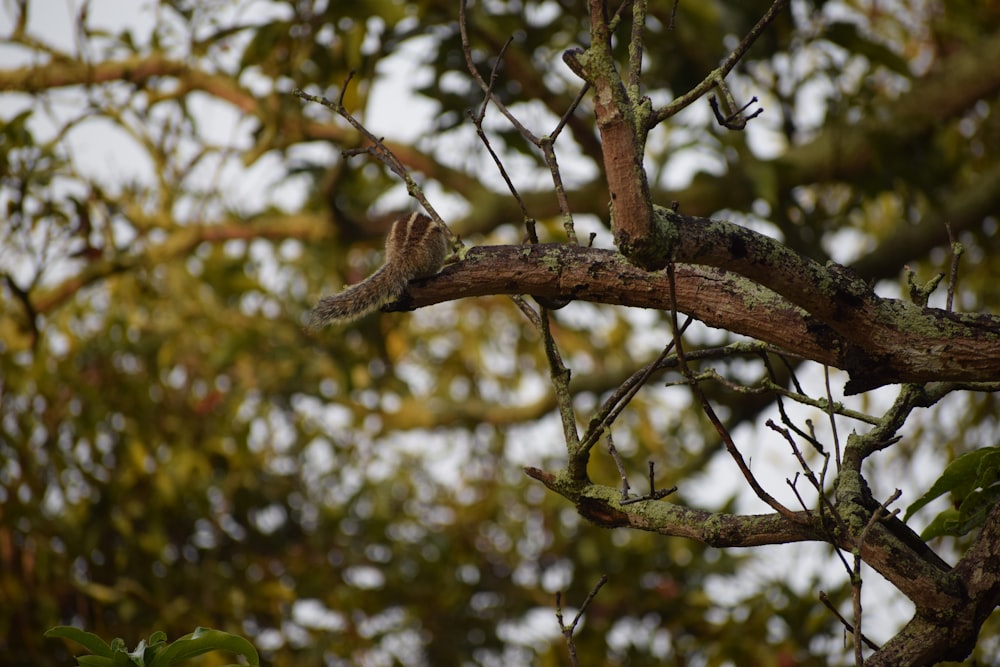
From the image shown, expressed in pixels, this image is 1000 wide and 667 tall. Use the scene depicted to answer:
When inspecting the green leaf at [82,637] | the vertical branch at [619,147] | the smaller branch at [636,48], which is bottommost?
the green leaf at [82,637]

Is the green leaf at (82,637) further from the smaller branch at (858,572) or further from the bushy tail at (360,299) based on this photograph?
the smaller branch at (858,572)

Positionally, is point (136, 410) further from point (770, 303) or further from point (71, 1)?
point (770, 303)

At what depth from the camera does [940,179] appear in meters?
3.44

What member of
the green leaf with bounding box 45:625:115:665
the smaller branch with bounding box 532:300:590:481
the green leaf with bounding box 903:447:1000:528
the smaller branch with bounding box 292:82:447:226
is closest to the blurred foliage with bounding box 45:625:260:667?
the green leaf with bounding box 45:625:115:665

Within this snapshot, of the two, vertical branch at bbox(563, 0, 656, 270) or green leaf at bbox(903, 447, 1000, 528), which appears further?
green leaf at bbox(903, 447, 1000, 528)

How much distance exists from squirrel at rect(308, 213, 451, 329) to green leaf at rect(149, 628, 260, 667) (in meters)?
0.47

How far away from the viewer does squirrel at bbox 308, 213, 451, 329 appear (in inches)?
56.9

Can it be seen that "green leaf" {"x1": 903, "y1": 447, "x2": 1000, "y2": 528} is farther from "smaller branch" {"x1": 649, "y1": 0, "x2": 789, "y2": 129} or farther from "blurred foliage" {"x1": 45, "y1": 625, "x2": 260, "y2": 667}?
"blurred foliage" {"x1": 45, "y1": 625, "x2": 260, "y2": 667}

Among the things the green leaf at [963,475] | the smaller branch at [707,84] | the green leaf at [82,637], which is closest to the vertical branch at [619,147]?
the smaller branch at [707,84]

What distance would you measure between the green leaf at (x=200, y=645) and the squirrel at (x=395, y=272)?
466 mm

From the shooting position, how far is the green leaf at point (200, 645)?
128 cm

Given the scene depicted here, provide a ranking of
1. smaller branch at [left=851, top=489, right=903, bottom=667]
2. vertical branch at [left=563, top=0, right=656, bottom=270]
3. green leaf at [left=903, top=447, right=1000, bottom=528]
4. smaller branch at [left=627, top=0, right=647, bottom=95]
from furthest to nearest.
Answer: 1. green leaf at [left=903, top=447, right=1000, bottom=528]
2. smaller branch at [left=851, top=489, right=903, bottom=667]
3. smaller branch at [left=627, top=0, right=647, bottom=95]
4. vertical branch at [left=563, top=0, right=656, bottom=270]

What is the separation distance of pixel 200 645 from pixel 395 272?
529 millimetres

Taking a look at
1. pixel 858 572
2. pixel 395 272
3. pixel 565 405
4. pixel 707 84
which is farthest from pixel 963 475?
pixel 395 272
